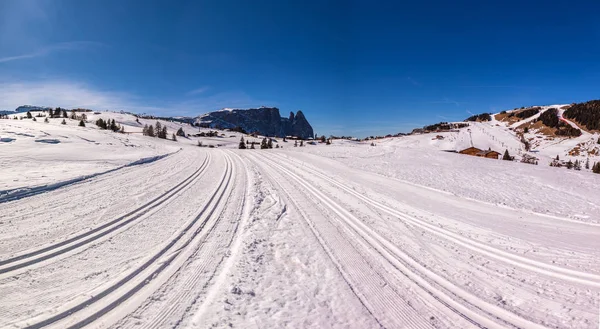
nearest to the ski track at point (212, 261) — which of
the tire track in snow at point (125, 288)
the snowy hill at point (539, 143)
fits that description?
the tire track in snow at point (125, 288)

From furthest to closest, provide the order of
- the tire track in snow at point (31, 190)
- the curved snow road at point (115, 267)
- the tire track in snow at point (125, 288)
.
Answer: the tire track in snow at point (31, 190) < the curved snow road at point (115, 267) < the tire track in snow at point (125, 288)

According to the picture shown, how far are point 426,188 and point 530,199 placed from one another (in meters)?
3.60

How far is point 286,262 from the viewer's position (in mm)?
4238

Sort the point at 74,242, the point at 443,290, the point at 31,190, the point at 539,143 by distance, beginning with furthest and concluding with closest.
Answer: the point at 539,143, the point at 31,190, the point at 74,242, the point at 443,290

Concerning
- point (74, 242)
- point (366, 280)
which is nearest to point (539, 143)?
point (366, 280)

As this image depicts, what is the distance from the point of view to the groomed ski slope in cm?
295

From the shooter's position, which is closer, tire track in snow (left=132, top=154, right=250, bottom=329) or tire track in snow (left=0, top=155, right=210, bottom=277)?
tire track in snow (left=132, top=154, right=250, bottom=329)

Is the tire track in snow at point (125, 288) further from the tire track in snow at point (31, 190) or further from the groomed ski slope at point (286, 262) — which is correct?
the tire track in snow at point (31, 190)

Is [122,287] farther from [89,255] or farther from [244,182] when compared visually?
[244,182]

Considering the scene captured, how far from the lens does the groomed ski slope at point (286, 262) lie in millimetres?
2949

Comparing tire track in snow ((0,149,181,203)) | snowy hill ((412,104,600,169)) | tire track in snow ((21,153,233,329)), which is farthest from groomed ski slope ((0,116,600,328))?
snowy hill ((412,104,600,169))

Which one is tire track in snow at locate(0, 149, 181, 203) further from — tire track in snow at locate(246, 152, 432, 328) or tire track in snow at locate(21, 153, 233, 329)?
tire track in snow at locate(246, 152, 432, 328)

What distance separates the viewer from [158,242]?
4691 mm

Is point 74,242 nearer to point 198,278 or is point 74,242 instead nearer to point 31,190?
point 198,278
